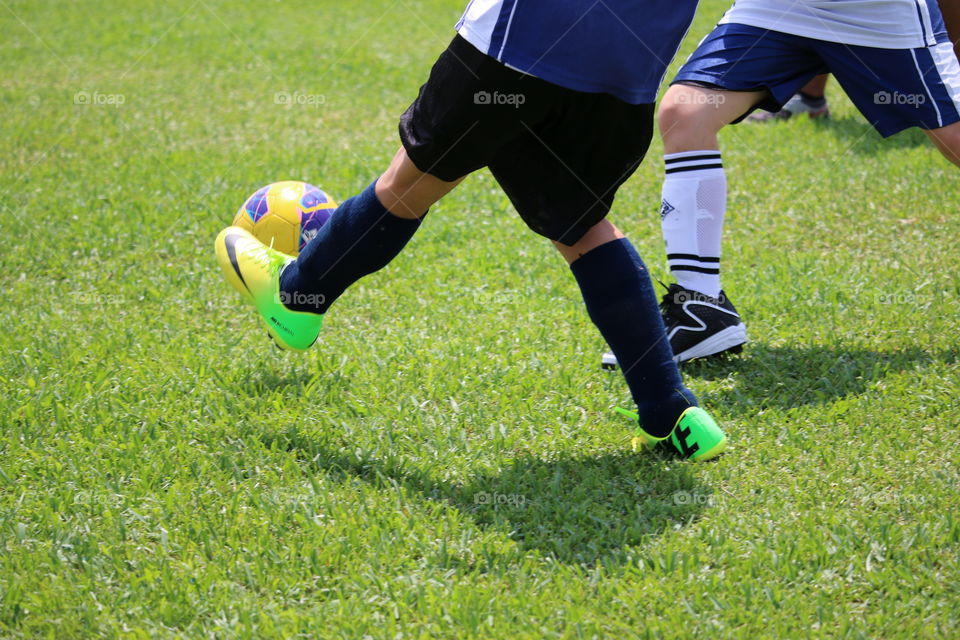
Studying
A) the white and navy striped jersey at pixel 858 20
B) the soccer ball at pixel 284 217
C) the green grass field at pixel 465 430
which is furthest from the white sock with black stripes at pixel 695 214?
the soccer ball at pixel 284 217

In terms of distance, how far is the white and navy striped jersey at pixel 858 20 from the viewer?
131 inches

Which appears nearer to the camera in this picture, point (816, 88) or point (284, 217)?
point (284, 217)

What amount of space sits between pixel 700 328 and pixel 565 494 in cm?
100

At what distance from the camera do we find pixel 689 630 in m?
2.20

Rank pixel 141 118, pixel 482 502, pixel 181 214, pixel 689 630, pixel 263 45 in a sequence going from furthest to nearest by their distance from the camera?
1. pixel 263 45
2. pixel 141 118
3. pixel 181 214
4. pixel 482 502
5. pixel 689 630

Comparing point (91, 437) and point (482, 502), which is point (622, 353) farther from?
point (91, 437)

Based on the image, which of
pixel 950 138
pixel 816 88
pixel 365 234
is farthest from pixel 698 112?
pixel 816 88

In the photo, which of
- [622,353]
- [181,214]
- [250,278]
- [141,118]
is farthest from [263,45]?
[622,353]

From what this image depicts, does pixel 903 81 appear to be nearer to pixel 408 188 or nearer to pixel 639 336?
pixel 639 336

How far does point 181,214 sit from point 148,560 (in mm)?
2899

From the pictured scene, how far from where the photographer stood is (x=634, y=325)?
2.77 metres

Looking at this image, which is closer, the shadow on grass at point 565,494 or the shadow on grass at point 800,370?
the shadow on grass at point 565,494

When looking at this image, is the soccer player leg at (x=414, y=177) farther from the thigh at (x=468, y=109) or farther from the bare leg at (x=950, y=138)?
the bare leg at (x=950, y=138)

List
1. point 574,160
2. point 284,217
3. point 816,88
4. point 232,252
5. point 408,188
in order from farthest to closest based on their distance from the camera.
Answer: point 816,88 < point 284,217 < point 232,252 < point 408,188 < point 574,160
